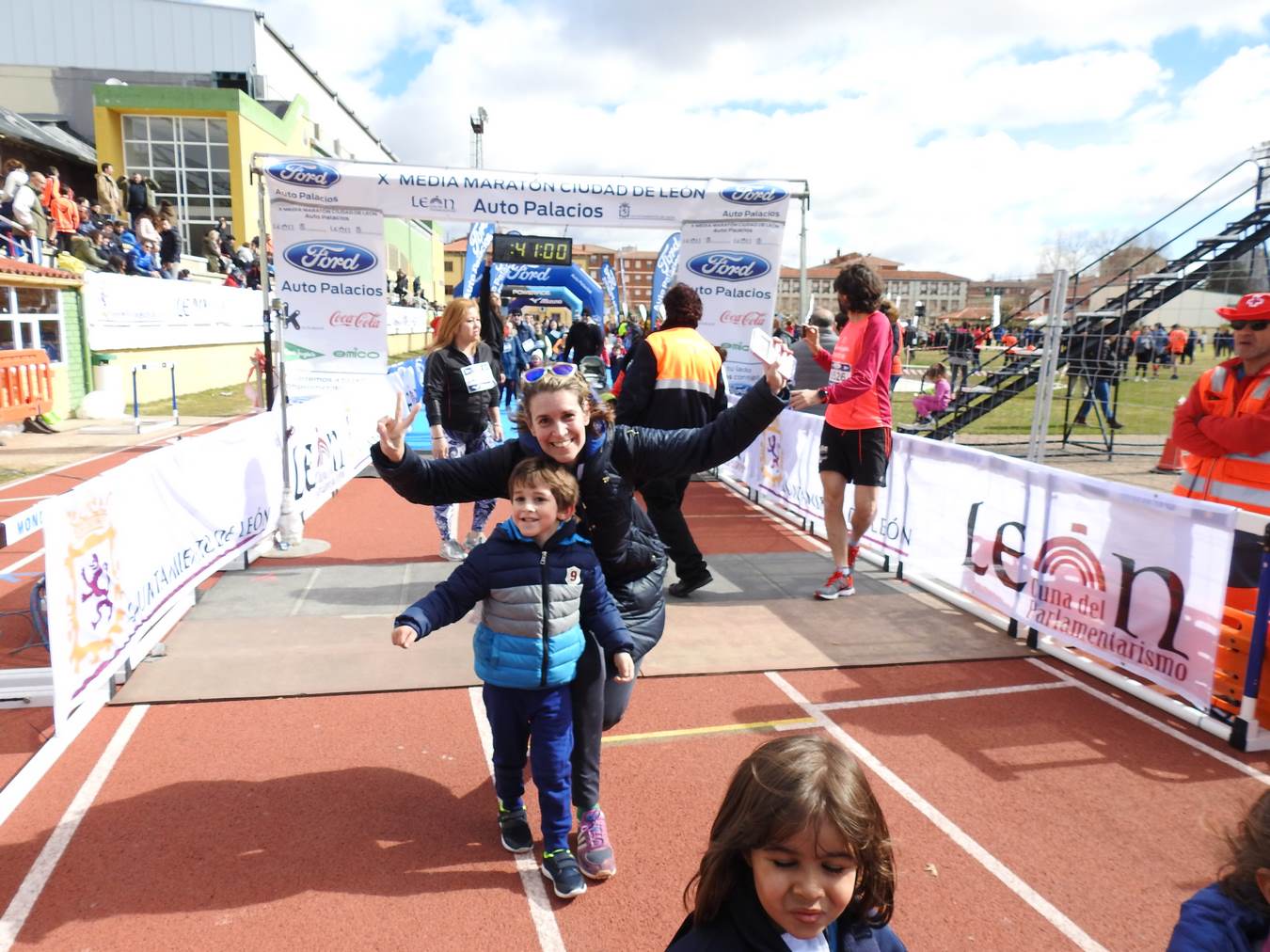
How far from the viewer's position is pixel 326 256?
9.20m

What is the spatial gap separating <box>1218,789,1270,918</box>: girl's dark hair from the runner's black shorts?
442 centimetres

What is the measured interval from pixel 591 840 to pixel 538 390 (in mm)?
1672

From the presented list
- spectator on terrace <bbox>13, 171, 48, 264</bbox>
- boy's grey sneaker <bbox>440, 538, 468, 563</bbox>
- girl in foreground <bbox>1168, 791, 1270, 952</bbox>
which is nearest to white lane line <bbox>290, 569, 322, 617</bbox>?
boy's grey sneaker <bbox>440, 538, 468, 563</bbox>

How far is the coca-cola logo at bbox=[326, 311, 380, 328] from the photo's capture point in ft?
31.1

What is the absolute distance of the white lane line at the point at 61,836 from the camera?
2838 mm

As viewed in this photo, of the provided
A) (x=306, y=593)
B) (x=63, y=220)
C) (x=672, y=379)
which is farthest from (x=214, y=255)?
(x=672, y=379)

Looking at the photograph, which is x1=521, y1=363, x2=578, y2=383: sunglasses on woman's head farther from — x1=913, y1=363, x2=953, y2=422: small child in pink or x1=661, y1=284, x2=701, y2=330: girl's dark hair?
x1=913, y1=363, x2=953, y2=422: small child in pink

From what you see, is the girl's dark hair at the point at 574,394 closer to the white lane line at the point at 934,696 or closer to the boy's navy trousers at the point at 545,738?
the boy's navy trousers at the point at 545,738

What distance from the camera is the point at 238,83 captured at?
39969 mm

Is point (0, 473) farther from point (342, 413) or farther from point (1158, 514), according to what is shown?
point (1158, 514)

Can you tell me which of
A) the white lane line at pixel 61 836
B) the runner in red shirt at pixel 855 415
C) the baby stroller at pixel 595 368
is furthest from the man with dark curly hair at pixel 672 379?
the white lane line at pixel 61 836

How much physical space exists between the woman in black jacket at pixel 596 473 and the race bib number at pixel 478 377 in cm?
362

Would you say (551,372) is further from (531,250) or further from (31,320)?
(31,320)

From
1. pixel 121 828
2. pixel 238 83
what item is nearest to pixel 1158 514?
pixel 121 828
